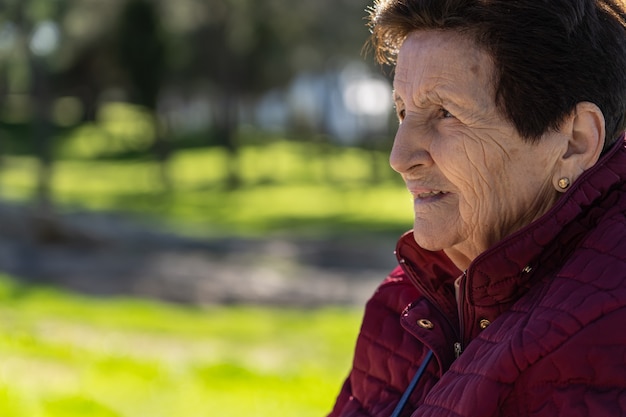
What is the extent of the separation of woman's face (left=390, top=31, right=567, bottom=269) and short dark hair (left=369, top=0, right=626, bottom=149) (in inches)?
1.1

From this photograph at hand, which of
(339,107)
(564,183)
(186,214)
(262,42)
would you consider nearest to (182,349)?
(564,183)

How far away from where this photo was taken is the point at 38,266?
21.0m

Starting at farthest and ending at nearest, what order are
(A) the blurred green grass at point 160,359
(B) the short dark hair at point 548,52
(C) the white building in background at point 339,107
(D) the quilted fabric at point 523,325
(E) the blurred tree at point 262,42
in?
1. (C) the white building in background at point 339,107
2. (E) the blurred tree at point 262,42
3. (A) the blurred green grass at point 160,359
4. (B) the short dark hair at point 548,52
5. (D) the quilted fabric at point 523,325

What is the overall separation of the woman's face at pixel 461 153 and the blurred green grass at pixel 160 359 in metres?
3.82

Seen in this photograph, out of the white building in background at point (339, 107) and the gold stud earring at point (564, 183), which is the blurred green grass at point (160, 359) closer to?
the gold stud earring at point (564, 183)


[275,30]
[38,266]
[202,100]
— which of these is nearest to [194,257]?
[38,266]

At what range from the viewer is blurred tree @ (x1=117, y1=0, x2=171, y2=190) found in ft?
142

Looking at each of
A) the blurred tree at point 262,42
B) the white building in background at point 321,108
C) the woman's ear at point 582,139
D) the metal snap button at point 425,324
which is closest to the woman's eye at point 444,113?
the woman's ear at point 582,139

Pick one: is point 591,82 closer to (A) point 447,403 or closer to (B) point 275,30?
(A) point 447,403

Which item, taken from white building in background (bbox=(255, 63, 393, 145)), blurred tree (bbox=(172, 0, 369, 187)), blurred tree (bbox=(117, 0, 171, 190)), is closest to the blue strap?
blurred tree (bbox=(172, 0, 369, 187))

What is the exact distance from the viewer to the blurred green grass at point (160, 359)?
598 centimetres

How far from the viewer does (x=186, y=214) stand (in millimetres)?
34062

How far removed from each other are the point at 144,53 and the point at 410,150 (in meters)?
43.2

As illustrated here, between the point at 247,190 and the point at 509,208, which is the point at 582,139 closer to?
the point at 509,208
